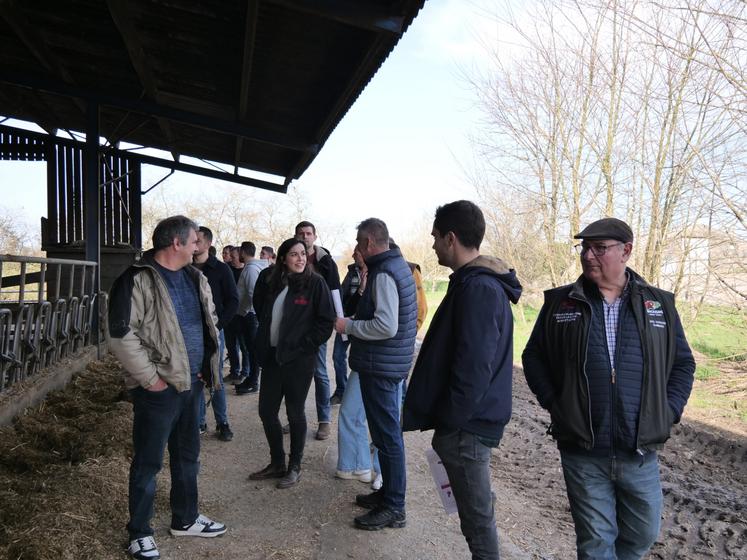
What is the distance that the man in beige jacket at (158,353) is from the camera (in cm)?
323

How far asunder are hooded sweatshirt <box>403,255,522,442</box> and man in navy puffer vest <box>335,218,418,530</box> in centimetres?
101

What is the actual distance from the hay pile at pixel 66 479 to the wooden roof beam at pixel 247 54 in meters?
3.63

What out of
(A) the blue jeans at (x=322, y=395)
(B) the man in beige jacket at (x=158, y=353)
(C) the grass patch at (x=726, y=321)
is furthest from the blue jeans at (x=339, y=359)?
(C) the grass patch at (x=726, y=321)

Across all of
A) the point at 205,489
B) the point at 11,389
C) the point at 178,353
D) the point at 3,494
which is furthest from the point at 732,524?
the point at 11,389

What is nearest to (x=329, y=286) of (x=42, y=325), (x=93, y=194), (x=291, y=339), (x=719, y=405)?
(x=291, y=339)

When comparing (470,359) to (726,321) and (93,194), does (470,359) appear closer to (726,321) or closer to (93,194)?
(726,321)

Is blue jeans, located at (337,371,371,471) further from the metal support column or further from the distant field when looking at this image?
the distant field

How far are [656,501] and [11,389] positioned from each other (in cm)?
538

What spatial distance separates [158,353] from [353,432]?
6.23 ft

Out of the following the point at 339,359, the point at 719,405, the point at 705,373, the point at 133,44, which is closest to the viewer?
the point at 133,44

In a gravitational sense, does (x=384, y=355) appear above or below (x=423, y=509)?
above

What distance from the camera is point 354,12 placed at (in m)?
4.48

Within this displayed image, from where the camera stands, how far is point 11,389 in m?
5.62

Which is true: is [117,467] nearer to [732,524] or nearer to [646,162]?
[732,524]
